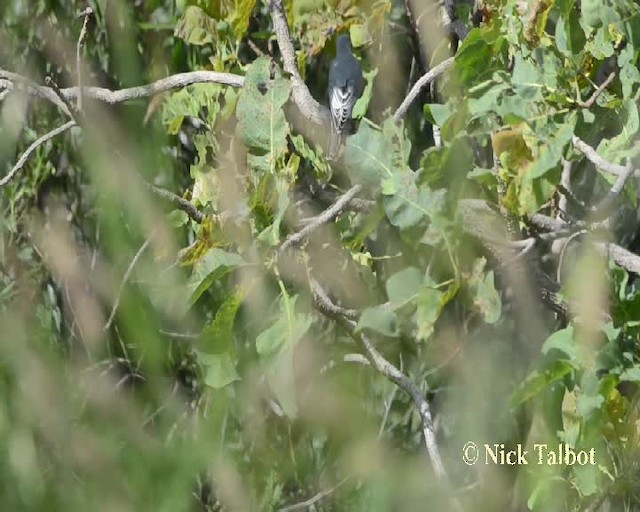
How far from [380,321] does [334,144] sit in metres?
0.54

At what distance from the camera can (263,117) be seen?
129 cm

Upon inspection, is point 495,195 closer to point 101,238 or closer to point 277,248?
point 277,248

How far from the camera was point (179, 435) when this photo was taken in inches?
73.9

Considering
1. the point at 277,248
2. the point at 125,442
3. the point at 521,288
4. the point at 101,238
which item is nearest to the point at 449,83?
the point at 277,248

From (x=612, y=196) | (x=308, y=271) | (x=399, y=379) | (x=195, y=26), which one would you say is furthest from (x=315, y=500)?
(x=612, y=196)

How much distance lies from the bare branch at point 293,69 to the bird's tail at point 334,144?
0.11 ft

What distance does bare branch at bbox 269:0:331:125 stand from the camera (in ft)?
5.04

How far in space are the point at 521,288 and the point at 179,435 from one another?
2.15 feet

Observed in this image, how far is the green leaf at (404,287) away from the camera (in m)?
1.18

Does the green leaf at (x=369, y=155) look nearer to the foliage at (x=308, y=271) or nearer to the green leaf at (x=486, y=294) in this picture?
the foliage at (x=308, y=271)

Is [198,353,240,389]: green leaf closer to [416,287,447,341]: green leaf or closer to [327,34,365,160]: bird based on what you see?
[416,287,447,341]: green leaf

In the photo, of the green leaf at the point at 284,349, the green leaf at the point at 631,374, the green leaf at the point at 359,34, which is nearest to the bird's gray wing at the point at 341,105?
the green leaf at the point at 359,34

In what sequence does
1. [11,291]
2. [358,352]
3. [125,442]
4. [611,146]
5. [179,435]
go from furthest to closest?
1. [11,291]
2. [179,435]
3. [125,442]
4. [358,352]
5. [611,146]

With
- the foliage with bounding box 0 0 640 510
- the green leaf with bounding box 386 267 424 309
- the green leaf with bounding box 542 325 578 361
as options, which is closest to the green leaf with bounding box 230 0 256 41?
the foliage with bounding box 0 0 640 510
